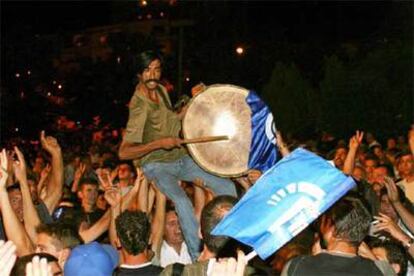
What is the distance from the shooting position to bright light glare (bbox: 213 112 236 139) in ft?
26.2

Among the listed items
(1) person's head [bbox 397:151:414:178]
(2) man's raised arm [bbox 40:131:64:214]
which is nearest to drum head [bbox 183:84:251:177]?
(2) man's raised arm [bbox 40:131:64:214]

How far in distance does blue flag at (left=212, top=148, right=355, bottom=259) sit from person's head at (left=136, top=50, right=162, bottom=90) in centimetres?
364

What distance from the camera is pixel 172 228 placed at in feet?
25.4

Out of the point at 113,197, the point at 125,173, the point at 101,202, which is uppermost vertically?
the point at 113,197

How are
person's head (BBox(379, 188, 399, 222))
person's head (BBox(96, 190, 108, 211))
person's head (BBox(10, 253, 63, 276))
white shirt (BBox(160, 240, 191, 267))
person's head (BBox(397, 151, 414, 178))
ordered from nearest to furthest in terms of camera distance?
person's head (BBox(10, 253, 63, 276)) < white shirt (BBox(160, 240, 191, 267)) < person's head (BBox(379, 188, 399, 222)) < person's head (BBox(96, 190, 108, 211)) < person's head (BBox(397, 151, 414, 178))

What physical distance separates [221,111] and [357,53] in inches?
1277

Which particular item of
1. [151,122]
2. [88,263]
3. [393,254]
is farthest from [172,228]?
[88,263]

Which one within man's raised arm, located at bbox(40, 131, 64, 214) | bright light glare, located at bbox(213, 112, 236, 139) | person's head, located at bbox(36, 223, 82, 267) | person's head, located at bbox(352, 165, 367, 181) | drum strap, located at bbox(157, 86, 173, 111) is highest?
drum strap, located at bbox(157, 86, 173, 111)

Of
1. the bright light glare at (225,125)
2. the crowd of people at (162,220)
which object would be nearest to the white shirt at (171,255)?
the crowd of people at (162,220)

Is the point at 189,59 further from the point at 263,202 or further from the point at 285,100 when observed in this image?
the point at 263,202

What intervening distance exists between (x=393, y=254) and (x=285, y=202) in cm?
233

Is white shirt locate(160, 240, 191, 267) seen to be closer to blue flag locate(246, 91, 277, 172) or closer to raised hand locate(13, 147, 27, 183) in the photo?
blue flag locate(246, 91, 277, 172)

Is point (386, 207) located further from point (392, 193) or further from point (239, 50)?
point (239, 50)

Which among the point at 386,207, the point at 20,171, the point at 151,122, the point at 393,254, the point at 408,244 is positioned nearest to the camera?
the point at 408,244
